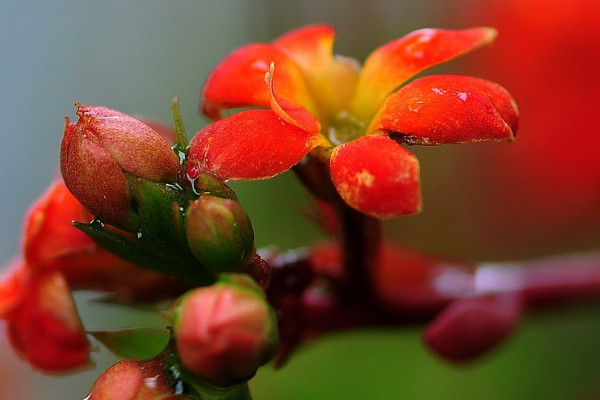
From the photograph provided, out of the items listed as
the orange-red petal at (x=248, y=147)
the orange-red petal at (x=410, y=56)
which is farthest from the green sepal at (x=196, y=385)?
the orange-red petal at (x=410, y=56)

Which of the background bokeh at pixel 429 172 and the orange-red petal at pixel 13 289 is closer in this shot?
the orange-red petal at pixel 13 289

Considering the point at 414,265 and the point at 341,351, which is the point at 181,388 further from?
the point at 341,351

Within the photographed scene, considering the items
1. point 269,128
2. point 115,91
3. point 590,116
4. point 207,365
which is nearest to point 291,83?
point 269,128

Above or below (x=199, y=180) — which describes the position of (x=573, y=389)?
below

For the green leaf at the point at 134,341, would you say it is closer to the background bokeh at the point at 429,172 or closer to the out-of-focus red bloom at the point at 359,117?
the out-of-focus red bloom at the point at 359,117

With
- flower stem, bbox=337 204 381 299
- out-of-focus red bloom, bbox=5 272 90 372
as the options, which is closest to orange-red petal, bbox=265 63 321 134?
flower stem, bbox=337 204 381 299

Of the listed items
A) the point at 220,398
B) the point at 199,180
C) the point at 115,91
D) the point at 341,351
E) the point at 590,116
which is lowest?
the point at 341,351

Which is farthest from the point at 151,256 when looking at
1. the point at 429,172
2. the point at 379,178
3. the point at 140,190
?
the point at 429,172

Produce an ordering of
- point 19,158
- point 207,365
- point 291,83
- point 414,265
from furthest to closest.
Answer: point 19,158 → point 414,265 → point 291,83 → point 207,365
